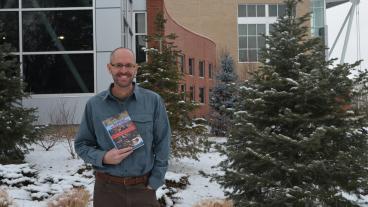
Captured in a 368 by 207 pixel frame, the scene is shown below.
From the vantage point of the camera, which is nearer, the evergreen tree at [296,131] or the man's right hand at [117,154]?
the man's right hand at [117,154]

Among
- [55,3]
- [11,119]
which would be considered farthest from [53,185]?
[55,3]

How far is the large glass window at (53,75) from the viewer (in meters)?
17.7


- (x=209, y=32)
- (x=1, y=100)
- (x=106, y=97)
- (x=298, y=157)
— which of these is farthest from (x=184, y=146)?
(x=209, y=32)

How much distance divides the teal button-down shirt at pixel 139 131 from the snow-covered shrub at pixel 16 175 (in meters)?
7.32

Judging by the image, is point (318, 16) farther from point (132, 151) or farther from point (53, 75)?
point (132, 151)

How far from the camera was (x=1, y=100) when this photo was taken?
12164mm

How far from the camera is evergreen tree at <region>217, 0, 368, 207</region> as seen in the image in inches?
307

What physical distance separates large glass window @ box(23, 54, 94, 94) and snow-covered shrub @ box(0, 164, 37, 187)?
683cm

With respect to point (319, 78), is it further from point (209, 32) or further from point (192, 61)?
point (209, 32)

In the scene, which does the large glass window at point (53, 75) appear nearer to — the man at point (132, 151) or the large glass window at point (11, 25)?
the large glass window at point (11, 25)

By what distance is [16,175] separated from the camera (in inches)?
422

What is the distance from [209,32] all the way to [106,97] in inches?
2283

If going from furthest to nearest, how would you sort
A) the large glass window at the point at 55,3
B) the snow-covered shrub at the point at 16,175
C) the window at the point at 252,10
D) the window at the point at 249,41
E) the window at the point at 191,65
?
the window at the point at 252,10
the window at the point at 249,41
the window at the point at 191,65
the large glass window at the point at 55,3
the snow-covered shrub at the point at 16,175

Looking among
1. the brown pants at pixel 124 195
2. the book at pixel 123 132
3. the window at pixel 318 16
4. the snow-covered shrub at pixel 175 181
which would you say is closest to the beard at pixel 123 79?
the book at pixel 123 132
